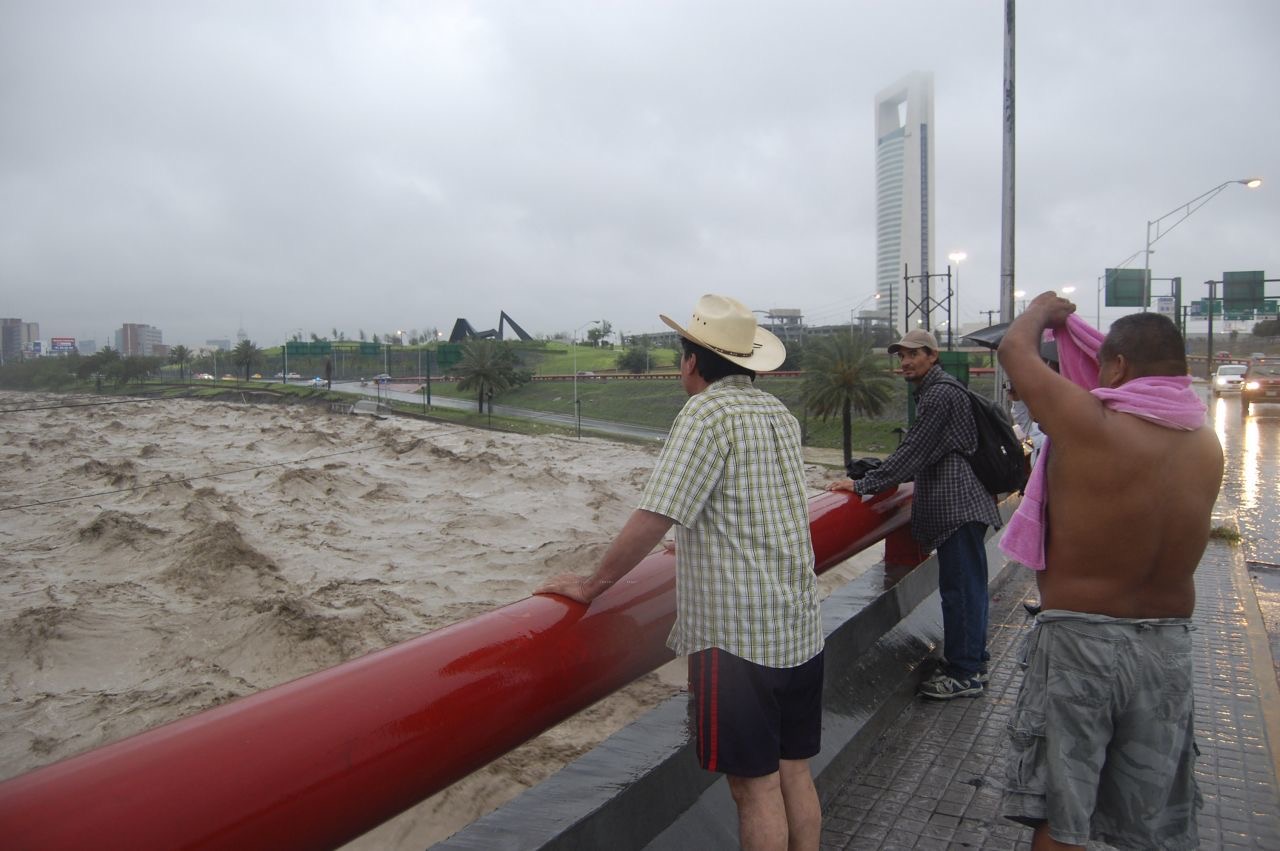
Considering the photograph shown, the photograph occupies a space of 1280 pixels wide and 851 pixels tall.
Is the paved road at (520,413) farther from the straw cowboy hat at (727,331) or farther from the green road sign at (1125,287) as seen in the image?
the straw cowboy hat at (727,331)

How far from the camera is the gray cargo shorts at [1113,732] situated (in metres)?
2.06

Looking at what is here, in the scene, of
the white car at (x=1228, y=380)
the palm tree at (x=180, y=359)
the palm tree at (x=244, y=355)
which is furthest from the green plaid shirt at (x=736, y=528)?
the palm tree at (x=244, y=355)

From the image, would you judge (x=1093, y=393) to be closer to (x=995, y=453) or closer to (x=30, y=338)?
(x=995, y=453)

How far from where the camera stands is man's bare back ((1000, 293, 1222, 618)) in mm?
1994

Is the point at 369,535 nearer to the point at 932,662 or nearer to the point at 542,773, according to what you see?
the point at 542,773

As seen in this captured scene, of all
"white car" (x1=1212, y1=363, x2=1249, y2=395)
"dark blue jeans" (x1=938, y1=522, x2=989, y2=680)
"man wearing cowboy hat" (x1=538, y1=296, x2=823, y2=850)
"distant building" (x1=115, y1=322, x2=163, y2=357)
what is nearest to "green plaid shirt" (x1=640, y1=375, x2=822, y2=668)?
"man wearing cowboy hat" (x1=538, y1=296, x2=823, y2=850)

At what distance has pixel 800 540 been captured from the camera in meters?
2.07

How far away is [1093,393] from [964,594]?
1934 mm

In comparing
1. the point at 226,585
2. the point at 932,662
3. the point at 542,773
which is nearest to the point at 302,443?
the point at 226,585

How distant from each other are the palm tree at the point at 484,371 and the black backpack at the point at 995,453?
3925 cm

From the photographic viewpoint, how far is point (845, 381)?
28.5 metres

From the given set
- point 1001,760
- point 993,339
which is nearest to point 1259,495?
point 1001,760

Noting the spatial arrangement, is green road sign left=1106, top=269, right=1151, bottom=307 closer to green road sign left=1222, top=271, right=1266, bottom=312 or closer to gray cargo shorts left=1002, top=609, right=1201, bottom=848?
green road sign left=1222, top=271, right=1266, bottom=312

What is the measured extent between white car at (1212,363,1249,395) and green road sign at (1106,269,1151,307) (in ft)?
15.7
